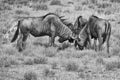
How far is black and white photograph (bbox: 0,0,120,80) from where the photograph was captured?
10.7 meters

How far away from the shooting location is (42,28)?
14.5 meters

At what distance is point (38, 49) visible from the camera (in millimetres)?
14227

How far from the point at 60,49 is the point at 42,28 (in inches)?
41.6

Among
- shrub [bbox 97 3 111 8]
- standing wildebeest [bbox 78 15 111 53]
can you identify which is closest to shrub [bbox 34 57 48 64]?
standing wildebeest [bbox 78 15 111 53]

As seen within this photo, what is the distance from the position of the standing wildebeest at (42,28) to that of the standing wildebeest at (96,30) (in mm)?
434

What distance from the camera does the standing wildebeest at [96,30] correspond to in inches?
541

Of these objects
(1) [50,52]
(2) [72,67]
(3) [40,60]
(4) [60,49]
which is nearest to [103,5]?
(4) [60,49]

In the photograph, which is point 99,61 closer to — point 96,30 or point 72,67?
point 72,67

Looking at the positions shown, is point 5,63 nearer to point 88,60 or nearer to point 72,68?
point 72,68

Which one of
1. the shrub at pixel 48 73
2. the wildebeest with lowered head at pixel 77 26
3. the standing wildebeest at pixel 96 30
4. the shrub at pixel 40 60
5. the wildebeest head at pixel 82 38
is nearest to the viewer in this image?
the shrub at pixel 48 73

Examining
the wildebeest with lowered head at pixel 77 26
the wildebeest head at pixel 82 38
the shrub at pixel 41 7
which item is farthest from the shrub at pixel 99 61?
the shrub at pixel 41 7

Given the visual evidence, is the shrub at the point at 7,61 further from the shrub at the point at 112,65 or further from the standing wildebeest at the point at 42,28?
the shrub at the point at 112,65

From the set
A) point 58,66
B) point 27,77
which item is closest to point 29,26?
point 58,66

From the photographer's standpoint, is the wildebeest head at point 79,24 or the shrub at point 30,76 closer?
the shrub at point 30,76
